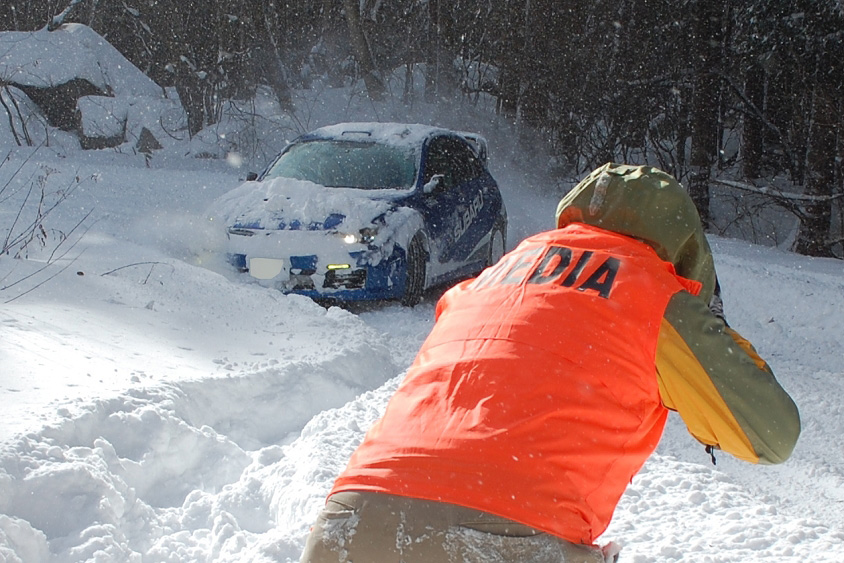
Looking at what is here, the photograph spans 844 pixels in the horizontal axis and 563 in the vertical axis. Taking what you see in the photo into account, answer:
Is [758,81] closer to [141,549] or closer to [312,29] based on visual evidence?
[312,29]

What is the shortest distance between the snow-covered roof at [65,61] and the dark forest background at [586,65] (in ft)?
3.64

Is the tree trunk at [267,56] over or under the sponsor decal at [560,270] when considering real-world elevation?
under

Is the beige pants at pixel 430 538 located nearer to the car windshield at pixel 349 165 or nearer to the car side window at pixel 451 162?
the car windshield at pixel 349 165

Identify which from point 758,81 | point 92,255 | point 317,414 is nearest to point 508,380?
point 317,414

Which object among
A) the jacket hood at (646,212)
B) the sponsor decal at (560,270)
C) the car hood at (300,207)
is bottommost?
the car hood at (300,207)

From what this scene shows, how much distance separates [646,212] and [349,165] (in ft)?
22.1

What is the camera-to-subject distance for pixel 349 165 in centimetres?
856

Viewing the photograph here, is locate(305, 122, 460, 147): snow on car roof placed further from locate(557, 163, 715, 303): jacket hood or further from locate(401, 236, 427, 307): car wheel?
locate(557, 163, 715, 303): jacket hood

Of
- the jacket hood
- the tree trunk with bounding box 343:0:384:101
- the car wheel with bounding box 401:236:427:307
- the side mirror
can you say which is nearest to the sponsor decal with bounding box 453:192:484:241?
the side mirror

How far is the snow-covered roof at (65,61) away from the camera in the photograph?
16359mm

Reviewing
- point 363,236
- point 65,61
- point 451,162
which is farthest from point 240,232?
point 65,61

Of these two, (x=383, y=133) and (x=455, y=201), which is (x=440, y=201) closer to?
(x=455, y=201)

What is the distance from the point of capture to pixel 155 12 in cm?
1995

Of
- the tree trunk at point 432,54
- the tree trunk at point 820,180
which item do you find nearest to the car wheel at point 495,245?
the tree trunk at point 820,180
